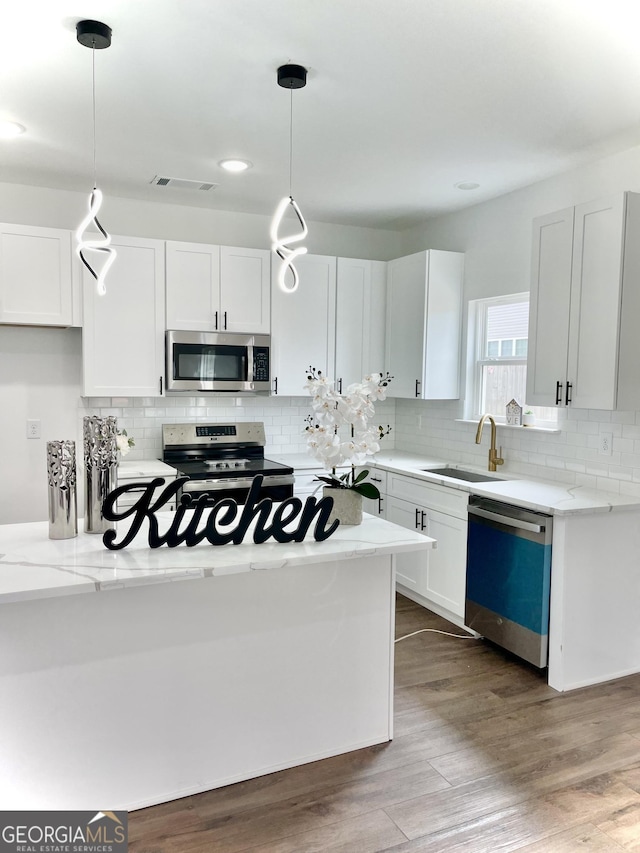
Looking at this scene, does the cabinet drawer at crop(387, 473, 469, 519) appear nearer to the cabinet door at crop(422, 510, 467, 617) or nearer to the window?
the cabinet door at crop(422, 510, 467, 617)

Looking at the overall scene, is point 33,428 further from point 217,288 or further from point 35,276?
point 217,288

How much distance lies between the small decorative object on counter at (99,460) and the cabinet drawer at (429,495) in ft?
7.00

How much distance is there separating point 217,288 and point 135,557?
2648 millimetres

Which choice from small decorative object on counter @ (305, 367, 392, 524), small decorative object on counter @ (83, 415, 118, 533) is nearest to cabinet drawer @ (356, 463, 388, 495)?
small decorative object on counter @ (305, 367, 392, 524)

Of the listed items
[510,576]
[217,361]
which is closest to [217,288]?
[217,361]

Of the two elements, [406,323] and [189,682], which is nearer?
[189,682]

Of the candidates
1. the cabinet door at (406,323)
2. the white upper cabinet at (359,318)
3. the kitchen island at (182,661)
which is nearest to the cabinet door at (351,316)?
the white upper cabinet at (359,318)

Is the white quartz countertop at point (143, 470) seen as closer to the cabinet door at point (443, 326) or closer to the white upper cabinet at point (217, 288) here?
the white upper cabinet at point (217, 288)

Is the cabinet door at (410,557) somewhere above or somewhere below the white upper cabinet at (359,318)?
below

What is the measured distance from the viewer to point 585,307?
329cm

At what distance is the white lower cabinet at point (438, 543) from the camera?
3.79 meters

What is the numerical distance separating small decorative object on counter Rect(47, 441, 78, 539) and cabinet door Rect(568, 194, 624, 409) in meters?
2.48

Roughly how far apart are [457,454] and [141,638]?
3.07 meters

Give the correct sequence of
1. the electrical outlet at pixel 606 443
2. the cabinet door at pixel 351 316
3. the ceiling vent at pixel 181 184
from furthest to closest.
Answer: the cabinet door at pixel 351 316
the ceiling vent at pixel 181 184
the electrical outlet at pixel 606 443
